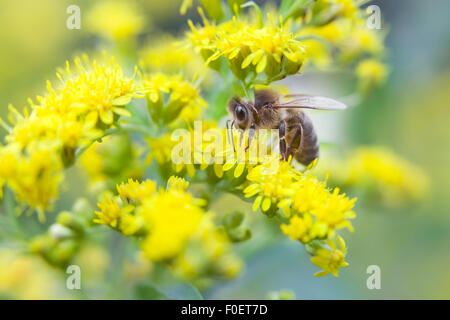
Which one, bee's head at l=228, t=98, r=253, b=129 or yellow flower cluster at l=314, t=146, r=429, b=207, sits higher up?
yellow flower cluster at l=314, t=146, r=429, b=207

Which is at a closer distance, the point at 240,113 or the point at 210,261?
the point at 240,113

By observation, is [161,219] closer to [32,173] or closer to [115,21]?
[32,173]

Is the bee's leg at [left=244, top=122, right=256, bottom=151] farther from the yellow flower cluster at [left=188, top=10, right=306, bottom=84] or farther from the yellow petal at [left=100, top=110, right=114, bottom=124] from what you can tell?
the yellow petal at [left=100, top=110, right=114, bottom=124]

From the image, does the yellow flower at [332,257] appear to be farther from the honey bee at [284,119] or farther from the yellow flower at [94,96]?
the yellow flower at [94,96]

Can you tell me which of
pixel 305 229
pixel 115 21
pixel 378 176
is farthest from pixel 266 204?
pixel 115 21

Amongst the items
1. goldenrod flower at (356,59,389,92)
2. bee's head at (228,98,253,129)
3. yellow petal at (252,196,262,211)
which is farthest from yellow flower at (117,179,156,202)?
goldenrod flower at (356,59,389,92)

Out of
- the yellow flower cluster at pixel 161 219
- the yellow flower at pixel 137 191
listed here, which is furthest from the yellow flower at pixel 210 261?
the yellow flower at pixel 137 191

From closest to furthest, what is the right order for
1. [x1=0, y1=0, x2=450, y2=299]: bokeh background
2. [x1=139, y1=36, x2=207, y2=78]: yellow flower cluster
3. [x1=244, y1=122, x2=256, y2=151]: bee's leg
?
[x1=244, y1=122, x2=256, y2=151]: bee's leg
[x1=139, y1=36, x2=207, y2=78]: yellow flower cluster
[x1=0, y1=0, x2=450, y2=299]: bokeh background
